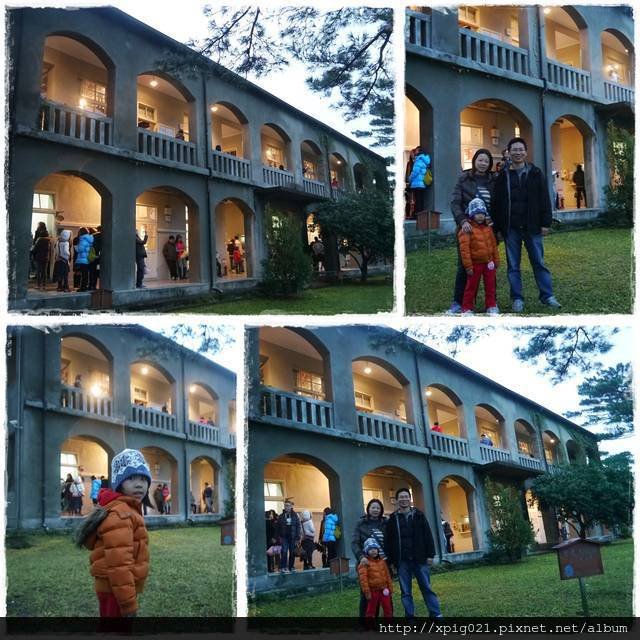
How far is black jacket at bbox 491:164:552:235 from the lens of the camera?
15.8 ft

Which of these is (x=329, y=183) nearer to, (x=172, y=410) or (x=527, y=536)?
(x=172, y=410)

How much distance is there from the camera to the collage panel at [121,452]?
15.3ft

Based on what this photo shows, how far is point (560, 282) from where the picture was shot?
4.96 metres

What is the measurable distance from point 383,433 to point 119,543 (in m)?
2.17

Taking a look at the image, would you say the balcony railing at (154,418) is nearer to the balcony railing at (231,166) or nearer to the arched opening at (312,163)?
the balcony railing at (231,166)

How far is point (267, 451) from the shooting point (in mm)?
4969

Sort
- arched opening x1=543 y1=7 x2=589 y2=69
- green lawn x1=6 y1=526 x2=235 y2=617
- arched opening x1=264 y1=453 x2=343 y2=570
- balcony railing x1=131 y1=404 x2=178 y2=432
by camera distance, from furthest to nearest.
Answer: arched opening x1=264 y1=453 x2=343 y2=570 → arched opening x1=543 y1=7 x2=589 y2=69 → balcony railing x1=131 y1=404 x2=178 y2=432 → green lawn x1=6 y1=526 x2=235 y2=617

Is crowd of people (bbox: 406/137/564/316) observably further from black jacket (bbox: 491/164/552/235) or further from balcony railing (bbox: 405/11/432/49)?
balcony railing (bbox: 405/11/432/49)

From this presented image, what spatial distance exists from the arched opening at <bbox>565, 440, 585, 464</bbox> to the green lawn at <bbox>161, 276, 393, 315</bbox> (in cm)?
170

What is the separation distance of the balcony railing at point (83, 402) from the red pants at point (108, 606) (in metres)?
1.31

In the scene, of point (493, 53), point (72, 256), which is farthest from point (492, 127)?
point (72, 256)

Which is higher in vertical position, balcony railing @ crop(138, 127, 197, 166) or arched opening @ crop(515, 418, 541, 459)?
balcony railing @ crop(138, 127, 197, 166)

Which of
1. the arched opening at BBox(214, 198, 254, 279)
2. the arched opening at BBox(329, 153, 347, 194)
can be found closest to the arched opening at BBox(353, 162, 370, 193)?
the arched opening at BBox(329, 153, 347, 194)

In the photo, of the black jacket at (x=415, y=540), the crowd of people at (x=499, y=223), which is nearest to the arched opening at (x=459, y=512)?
the black jacket at (x=415, y=540)
